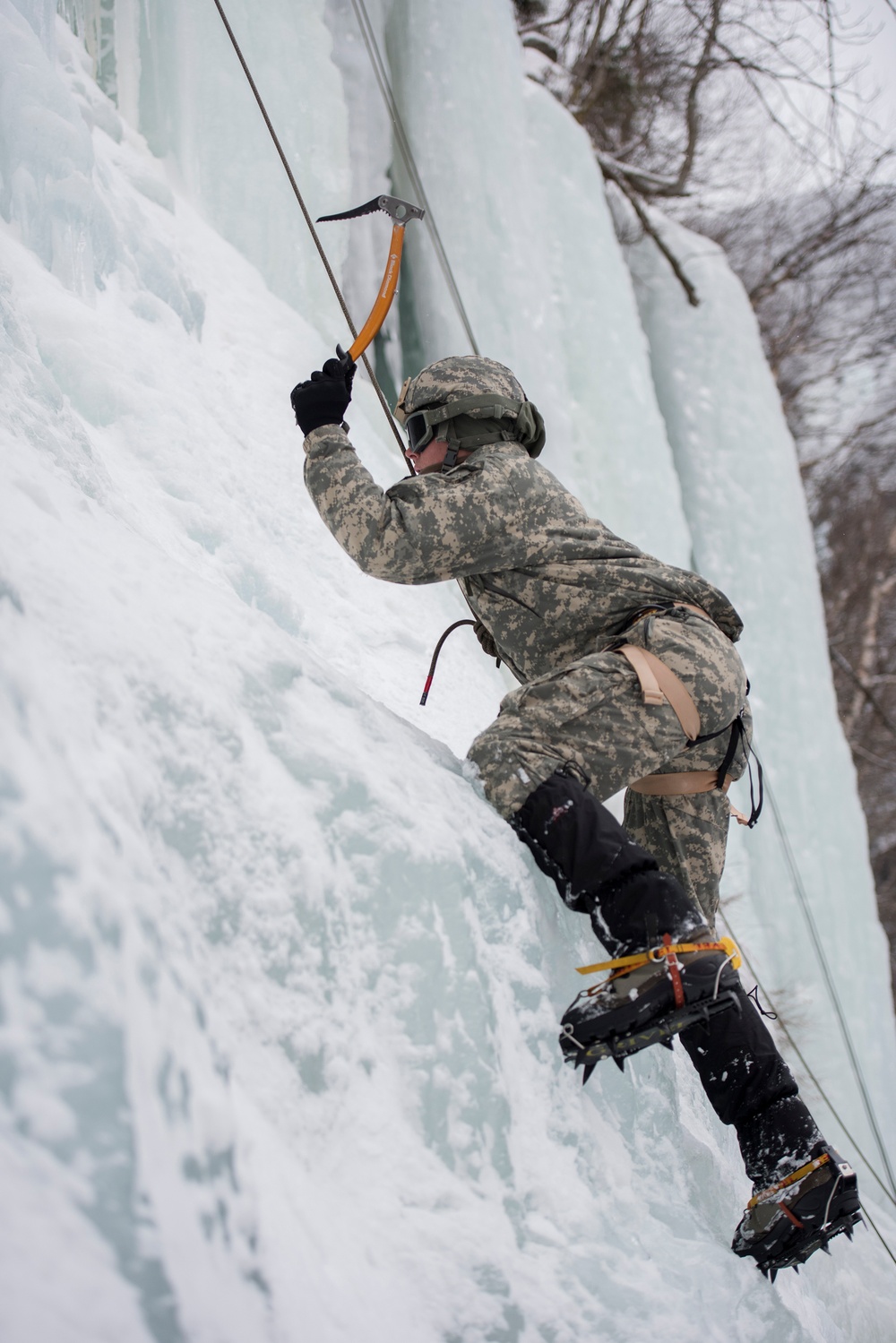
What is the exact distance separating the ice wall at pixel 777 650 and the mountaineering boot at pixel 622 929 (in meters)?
3.20

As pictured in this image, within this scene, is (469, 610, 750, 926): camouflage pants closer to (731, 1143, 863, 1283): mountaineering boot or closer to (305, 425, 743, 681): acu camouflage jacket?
(305, 425, 743, 681): acu camouflage jacket

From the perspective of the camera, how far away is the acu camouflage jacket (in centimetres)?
139

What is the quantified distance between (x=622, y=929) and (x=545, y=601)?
51 centimetres

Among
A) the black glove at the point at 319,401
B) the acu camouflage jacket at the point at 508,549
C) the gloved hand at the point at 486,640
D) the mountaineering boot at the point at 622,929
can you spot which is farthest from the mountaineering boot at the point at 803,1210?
the black glove at the point at 319,401

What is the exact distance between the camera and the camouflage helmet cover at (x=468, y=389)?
62.3 inches

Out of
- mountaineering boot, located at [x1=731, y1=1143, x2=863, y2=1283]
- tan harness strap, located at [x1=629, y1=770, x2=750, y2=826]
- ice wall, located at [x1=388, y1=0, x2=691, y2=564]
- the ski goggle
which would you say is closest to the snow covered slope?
mountaineering boot, located at [x1=731, y1=1143, x2=863, y2=1283]

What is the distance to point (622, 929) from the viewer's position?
1218mm

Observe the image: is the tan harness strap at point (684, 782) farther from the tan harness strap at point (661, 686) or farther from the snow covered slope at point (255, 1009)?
the snow covered slope at point (255, 1009)

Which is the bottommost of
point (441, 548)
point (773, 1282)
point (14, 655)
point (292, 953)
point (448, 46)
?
point (773, 1282)

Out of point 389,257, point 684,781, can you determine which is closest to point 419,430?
point 389,257

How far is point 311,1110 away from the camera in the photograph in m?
0.92

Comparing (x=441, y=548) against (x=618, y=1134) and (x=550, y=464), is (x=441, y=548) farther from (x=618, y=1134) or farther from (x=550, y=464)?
(x=550, y=464)

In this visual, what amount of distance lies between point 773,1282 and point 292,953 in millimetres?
857

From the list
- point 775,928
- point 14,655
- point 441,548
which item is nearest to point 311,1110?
point 14,655
